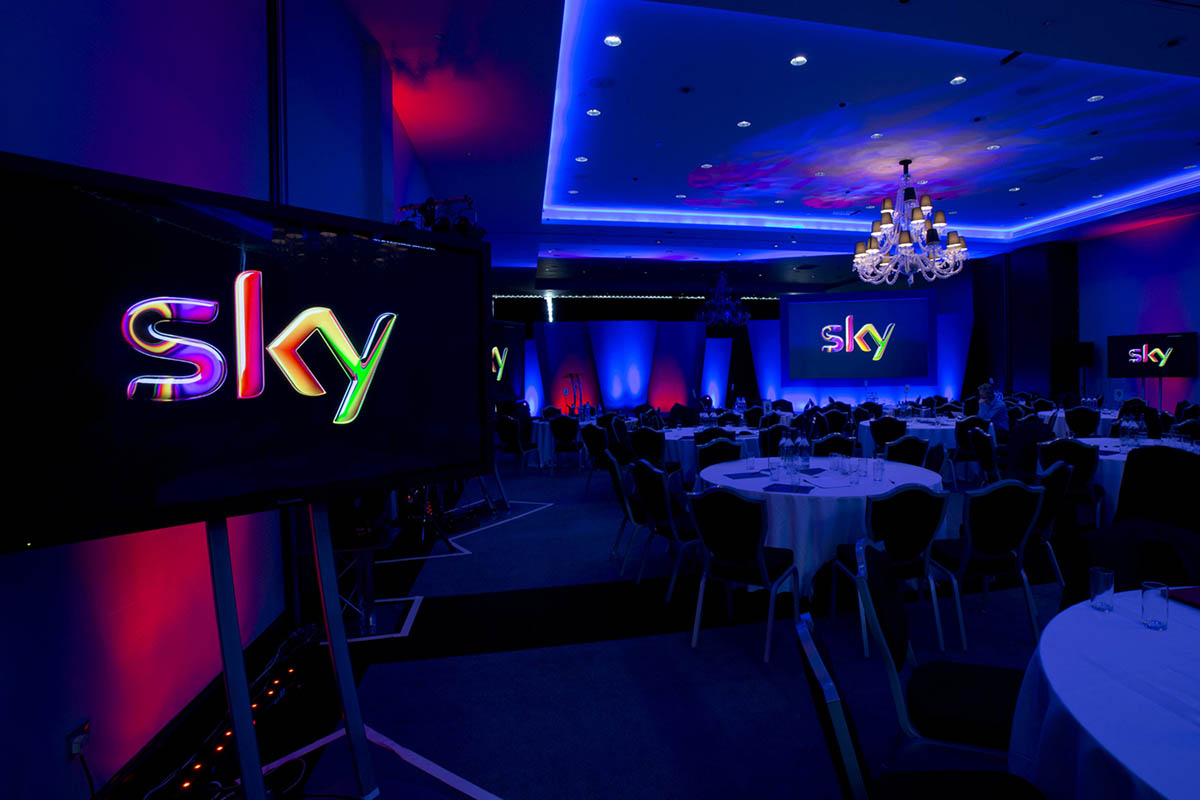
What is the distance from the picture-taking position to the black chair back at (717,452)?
5.71 metres

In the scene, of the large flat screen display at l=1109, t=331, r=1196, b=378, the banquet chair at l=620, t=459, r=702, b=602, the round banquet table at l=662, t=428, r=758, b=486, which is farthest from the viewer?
the large flat screen display at l=1109, t=331, r=1196, b=378

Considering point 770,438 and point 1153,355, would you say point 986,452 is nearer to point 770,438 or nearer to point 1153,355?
point 770,438

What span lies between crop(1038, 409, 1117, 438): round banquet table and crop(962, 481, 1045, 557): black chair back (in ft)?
15.7

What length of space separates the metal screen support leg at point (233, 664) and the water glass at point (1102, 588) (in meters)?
2.56

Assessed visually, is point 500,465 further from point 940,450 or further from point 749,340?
point 749,340

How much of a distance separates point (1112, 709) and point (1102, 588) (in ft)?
2.40

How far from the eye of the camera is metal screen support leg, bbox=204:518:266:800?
5.95 feet

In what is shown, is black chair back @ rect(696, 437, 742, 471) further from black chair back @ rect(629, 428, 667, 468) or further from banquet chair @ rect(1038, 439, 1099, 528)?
banquet chair @ rect(1038, 439, 1099, 528)

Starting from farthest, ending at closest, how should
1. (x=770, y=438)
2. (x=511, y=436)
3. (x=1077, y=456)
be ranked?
(x=511, y=436) → (x=770, y=438) → (x=1077, y=456)

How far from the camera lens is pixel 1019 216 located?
1151 centimetres

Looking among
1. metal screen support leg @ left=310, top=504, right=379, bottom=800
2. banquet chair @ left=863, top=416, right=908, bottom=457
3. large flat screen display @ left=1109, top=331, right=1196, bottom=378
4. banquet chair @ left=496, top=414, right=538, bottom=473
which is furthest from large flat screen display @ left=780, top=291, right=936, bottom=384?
metal screen support leg @ left=310, top=504, right=379, bottom=800

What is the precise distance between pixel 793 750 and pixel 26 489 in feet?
8.65

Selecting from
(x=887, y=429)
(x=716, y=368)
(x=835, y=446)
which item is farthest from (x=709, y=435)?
(x=716, y=368)

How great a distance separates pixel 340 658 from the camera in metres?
2.18
